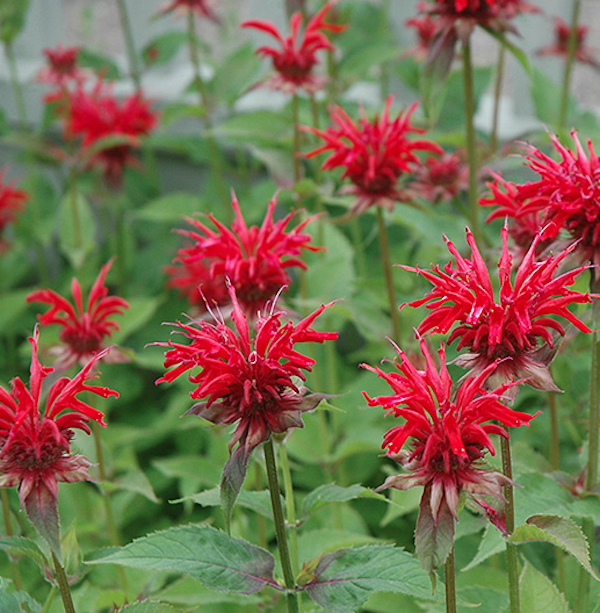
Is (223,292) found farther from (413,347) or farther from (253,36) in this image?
(253,36)

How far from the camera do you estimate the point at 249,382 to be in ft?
2.16

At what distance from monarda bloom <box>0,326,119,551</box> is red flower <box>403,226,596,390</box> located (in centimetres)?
29

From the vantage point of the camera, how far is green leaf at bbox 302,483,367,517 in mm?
732

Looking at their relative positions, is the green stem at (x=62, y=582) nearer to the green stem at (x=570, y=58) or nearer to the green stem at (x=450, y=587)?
the green stem at (x=450, y=587)

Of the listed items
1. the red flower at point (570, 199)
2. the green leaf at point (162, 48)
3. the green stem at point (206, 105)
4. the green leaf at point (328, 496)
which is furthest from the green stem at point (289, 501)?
the green leaf at point (162, 48)

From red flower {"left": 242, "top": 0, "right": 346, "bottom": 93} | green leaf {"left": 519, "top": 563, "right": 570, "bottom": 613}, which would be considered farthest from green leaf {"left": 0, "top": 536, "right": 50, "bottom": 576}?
red flower {"left": 242, "top": 0, "right": 346, "bottom": 93}

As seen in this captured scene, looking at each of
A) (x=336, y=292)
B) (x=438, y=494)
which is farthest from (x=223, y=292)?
(x=438, y=494)

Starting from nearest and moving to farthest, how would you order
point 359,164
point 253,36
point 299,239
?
point 299,239 → point 359,164 → point 253,36

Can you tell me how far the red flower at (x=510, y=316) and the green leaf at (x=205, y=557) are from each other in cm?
25

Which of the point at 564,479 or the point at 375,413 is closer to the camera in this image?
the point at 564,479

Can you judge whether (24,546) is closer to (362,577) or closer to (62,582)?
(62,582)

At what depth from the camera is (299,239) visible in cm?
98

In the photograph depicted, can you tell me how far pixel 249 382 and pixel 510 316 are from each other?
21 cm

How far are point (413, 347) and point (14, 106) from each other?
1823mm
